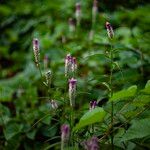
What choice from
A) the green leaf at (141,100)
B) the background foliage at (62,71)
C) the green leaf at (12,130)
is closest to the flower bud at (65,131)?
the background foliage at (62,71)

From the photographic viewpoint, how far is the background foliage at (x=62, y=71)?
1.33 meters

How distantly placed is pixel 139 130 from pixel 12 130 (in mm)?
851

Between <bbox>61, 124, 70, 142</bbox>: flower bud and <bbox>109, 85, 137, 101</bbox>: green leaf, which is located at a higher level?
<bbox>109, 85, 137, 101</bbox>: green leaf

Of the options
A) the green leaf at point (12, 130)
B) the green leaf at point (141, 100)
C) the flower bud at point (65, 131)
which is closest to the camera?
the flower bud at point (65, 131)

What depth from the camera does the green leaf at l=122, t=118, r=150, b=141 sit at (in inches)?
46.5

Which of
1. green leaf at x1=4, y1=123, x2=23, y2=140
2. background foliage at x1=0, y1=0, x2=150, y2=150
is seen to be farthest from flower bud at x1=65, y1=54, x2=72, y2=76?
green leaf at x1=4, y1=123, x2=23, y2=140

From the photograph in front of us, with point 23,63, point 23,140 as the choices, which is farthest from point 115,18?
point 23,140

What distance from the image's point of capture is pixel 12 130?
6.20 ft

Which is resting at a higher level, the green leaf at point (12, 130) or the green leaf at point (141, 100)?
the green leaf at point (141, 100)

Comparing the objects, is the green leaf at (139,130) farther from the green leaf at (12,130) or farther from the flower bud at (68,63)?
the green leaf at (12,130)

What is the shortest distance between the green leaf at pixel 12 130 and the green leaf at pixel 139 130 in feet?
2.56

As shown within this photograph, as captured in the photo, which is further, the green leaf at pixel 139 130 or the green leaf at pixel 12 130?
the green leaf at pixel 12 130

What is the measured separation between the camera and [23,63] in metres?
4.02

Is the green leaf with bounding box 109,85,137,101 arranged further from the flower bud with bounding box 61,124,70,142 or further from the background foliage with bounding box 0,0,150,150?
the flower bud with bounding box 61,124,70,142
